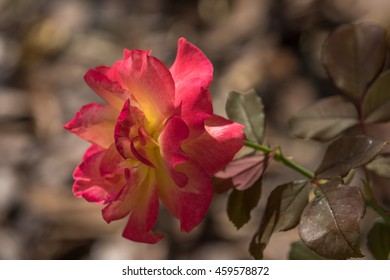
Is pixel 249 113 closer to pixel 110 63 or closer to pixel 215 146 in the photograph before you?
pixel 215 146

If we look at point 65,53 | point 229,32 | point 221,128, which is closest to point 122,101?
point 221,128

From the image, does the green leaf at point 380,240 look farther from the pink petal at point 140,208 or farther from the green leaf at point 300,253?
the pink petal at point 140,208

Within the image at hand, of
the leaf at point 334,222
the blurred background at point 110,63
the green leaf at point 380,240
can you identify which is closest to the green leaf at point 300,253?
the green leaf at point 380,240

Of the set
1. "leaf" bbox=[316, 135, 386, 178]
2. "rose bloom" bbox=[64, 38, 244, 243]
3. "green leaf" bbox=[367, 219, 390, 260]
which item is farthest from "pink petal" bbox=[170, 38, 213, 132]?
"green leaf" bbox=[367, 219, 390, 260]

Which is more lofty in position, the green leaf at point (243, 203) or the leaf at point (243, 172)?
the leaf at point (243, 172)

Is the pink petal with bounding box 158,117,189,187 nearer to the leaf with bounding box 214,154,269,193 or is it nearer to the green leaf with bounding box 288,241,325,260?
the leaf with bounding box 214,154,269,193

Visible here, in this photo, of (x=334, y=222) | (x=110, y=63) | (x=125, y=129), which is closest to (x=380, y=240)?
(x=334, y=222)
